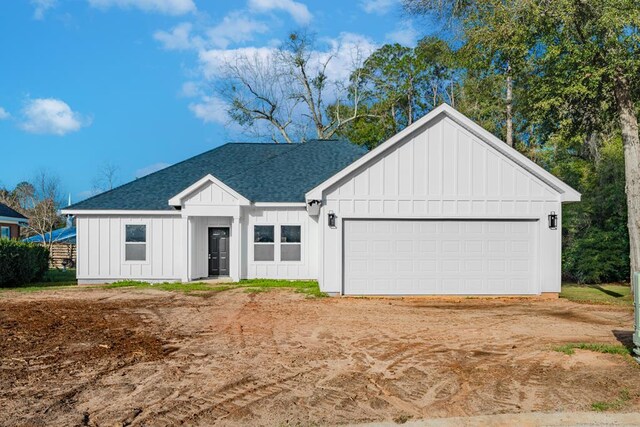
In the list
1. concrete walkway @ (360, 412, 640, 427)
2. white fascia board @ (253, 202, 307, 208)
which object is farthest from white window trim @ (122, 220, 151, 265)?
concrete walkway @ (360, 412, 640, 427)

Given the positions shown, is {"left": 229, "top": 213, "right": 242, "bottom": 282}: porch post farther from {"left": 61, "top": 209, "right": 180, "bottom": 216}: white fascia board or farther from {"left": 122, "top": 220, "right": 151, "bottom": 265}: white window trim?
{"left": 122, "top": 220, "right": 151, "bottom": 265}: white window trim

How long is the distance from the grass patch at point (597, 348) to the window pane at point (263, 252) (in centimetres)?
1204

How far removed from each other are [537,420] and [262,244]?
1450cm

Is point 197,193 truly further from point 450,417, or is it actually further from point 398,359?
point 450,417

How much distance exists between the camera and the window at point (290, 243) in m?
18.8

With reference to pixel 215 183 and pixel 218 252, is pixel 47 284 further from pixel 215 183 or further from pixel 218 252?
pixel 215 183

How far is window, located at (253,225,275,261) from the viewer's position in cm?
1880

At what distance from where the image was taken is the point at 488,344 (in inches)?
335

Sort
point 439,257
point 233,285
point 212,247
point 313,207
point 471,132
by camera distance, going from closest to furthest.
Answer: point 471,132 < point 439,257 < point 313,207 < point 233,285 < point 212,247

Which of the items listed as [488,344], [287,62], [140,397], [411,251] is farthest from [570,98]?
[287,62]

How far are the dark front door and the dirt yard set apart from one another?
734 centimetres

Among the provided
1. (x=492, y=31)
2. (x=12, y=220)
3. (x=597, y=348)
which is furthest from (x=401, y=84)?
(x=597, y=348)

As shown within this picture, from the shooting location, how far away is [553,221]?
14.8 m

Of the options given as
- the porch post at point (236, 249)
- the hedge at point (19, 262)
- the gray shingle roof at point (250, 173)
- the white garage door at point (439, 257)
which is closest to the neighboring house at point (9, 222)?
the hedge at point (19, 262)
